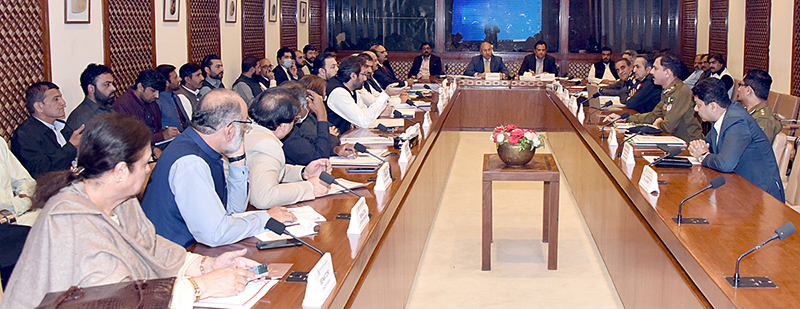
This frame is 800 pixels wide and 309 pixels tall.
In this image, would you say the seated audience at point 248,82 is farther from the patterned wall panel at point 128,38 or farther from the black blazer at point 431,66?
the black blazer at point 431,66

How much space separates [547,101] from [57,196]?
22.5 ft

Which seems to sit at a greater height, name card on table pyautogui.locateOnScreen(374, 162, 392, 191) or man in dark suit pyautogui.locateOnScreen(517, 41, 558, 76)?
man in dark suit pyautogui.locateOnScreen(517, 41, 558, 76)

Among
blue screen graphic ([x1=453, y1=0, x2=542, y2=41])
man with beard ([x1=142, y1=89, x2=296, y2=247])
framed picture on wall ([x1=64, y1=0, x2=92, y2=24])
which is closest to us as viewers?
man with beard ([x1=142, y1=89, x2=296, y2=247])

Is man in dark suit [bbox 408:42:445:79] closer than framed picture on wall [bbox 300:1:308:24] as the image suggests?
Yes

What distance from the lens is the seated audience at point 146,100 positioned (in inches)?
183

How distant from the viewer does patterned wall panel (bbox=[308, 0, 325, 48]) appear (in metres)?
10.3

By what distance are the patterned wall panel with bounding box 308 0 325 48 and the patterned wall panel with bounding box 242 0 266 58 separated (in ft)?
6.91

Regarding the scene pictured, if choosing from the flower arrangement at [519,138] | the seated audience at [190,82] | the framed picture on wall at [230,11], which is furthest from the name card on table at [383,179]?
the framed picture on wall at [230,11]

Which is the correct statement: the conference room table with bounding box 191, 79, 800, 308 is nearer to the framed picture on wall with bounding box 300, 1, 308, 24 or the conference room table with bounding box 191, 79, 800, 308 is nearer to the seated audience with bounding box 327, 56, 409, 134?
the seated audience with bounding box 327, 56, 409, 134

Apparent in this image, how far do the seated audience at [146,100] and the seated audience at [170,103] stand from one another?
0.27 meters

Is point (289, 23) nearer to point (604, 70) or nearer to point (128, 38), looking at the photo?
point (604, 70)

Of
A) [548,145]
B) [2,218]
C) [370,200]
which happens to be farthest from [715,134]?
[548,145]

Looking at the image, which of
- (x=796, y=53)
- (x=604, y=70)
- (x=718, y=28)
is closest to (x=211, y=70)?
(x=604, y=70)

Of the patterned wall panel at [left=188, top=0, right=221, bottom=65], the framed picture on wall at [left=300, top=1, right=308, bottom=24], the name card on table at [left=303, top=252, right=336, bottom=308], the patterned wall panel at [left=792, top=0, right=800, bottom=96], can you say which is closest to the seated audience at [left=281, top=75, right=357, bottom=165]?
the name card on table at [left=303, top=252, right=336, bottom=308]
